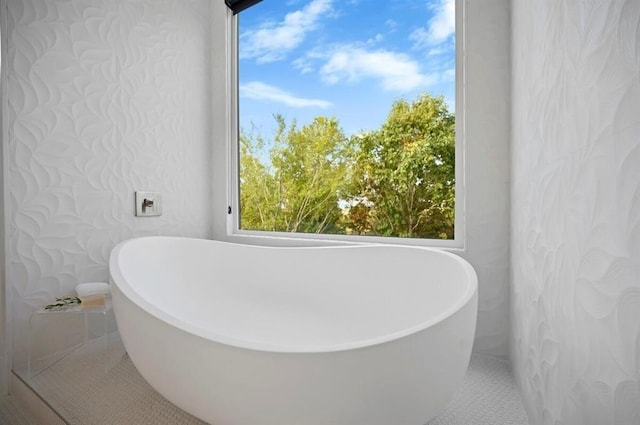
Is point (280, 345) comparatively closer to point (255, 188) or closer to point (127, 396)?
point (127, 396)

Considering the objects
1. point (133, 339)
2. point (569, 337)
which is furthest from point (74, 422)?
point (569, 337)

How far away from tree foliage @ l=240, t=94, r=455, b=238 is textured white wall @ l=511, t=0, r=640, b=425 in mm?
713

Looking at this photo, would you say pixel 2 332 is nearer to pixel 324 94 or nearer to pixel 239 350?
pixel 239 350

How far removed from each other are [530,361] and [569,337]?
40 centimetres

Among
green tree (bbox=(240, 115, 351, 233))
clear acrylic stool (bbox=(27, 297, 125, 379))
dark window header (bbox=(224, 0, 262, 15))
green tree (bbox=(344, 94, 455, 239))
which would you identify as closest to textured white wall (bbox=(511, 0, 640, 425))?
green tree (bbox=(344, 94, 455, 239))

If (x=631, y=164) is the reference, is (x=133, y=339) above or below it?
below

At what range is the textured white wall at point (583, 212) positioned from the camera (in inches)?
19.2

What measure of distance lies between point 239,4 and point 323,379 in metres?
2.47

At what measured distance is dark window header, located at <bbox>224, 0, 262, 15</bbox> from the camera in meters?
2.28

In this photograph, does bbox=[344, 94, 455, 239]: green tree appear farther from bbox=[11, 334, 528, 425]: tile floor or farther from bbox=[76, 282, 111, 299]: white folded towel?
bbox=[76, 282, 111, 299]: white folded towel

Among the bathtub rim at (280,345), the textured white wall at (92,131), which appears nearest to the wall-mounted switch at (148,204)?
the textured white wall at (92,131)

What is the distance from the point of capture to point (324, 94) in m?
2.20

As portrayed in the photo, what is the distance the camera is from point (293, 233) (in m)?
2.20

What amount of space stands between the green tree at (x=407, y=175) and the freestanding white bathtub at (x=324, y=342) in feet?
1.43
